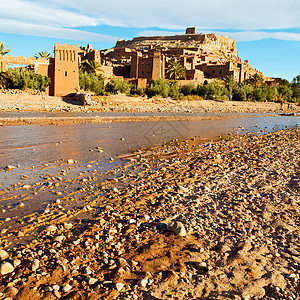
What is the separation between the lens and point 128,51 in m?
66.7

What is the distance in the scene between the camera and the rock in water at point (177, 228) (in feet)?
11.6

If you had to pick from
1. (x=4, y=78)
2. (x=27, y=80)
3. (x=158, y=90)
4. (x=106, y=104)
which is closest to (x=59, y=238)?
(x=106, y=104)

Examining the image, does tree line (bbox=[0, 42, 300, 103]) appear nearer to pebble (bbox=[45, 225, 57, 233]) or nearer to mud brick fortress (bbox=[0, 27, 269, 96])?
mud brick fortress (bbox=[0, 27, 269, 96])

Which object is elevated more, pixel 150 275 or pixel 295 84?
pixel 295 84

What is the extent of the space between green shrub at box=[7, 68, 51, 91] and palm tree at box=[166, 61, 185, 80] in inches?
952

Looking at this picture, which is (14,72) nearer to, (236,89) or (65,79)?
(65,79)

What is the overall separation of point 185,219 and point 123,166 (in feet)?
11.6

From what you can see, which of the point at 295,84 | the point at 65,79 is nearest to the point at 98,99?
the point at 65,79

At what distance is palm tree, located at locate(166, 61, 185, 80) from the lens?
5096 centimetres

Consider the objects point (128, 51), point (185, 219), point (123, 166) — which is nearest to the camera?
point (185, 219)

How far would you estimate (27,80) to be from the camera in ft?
104

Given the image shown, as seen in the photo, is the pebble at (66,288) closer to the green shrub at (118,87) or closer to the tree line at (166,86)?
the tree line at (166,86)

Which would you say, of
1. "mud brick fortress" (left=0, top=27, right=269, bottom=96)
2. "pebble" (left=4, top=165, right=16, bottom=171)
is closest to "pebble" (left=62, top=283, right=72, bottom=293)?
"pebble" (left=4, top=165, right=16, bottom=171)

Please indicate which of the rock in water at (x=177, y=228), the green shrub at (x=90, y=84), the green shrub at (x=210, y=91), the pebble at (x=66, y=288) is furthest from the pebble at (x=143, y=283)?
the green shrub at (x=210, y=91)
